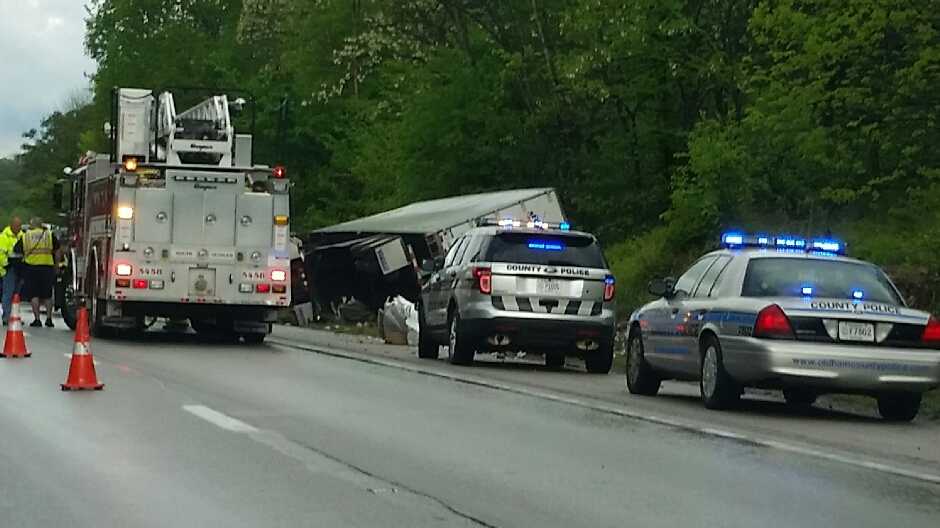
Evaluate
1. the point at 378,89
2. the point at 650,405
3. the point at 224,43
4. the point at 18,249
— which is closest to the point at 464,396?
the point at 650,405

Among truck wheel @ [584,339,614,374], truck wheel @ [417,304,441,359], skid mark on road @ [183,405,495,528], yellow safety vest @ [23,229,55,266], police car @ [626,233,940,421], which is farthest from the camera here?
yellow safety vest @ [23,229,55,266]

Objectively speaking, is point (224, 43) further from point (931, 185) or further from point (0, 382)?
point (0, 382)

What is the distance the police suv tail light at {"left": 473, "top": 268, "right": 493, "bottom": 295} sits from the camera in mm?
20141

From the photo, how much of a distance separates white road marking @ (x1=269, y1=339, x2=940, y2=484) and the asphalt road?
16cm

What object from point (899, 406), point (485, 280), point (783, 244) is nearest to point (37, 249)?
point (485, 280)

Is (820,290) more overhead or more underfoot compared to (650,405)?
more overhead

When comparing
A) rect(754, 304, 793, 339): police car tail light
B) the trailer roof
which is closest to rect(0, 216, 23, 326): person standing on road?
the trailer roof

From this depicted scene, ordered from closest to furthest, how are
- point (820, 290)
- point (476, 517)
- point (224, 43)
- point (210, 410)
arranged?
point (476, 517)
point (210, 410)
point (820, 290)
point (224, 43)

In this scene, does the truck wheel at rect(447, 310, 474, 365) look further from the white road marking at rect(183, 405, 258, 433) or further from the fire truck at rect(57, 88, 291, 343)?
the white road marking at rect(183, 405, 258, 433)

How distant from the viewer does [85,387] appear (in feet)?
51.1

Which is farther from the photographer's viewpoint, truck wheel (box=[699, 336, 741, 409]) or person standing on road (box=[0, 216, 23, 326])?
person standing on road (box=[0, 216, 23, 326])

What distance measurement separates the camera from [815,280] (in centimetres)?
1502

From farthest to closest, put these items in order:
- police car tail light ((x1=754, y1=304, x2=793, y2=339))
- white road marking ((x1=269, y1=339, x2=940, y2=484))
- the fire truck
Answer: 1. the fire truck
2. police car tail light ((x1=754, y1=304, x2=793, y2=339))
3. white road marking ((x1=269, y1=339, x2=940, y2=484))

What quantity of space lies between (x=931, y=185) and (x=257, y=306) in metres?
10.5
